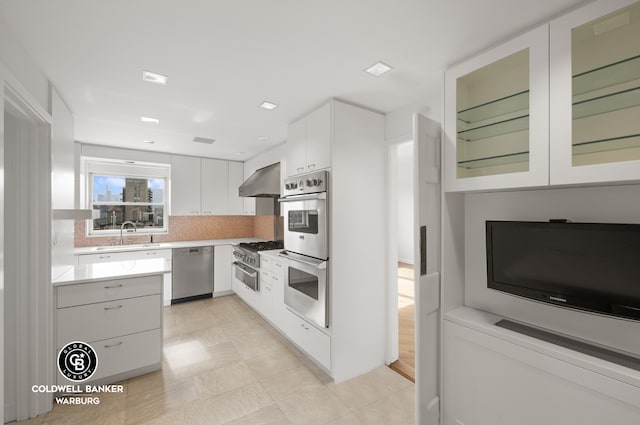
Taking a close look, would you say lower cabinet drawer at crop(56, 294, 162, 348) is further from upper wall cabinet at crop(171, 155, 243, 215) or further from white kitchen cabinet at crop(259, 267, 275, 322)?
upper wall cabinet at crop(171, 155, 243, 215)

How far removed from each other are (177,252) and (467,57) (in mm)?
4459

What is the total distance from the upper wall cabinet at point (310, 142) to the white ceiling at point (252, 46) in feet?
0.48

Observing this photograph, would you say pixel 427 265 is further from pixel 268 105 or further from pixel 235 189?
pixel 235 189

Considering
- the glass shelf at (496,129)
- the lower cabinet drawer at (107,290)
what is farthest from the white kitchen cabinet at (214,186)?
the glass shelf at (496,129)

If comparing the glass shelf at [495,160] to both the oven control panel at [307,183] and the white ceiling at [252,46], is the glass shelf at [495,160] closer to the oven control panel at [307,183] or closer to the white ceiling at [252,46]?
the white ceiling at [252,46]

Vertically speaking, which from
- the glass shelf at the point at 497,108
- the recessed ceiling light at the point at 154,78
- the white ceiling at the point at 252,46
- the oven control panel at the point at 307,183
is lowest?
the oven control panel at the point at 307,183

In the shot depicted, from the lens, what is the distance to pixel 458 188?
1.76m

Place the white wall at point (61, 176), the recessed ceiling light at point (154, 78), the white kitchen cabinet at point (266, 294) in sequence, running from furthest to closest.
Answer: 1. the white kitchen cabinet at point (266, 294)
2. the white wall at point (61, 176)
3. the recessed ceiling light at point (154, 78)

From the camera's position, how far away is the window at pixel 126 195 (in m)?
4.36

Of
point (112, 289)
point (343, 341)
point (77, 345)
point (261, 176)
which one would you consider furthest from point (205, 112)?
point (343, 341)

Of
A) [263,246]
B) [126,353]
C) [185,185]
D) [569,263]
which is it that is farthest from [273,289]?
[569,263]

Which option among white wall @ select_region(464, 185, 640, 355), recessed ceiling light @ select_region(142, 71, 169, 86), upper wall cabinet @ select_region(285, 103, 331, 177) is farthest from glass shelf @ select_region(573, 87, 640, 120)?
recessed ceiling light @ select_region(142, 71, 169, 86)

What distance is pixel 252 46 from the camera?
5.47 feet

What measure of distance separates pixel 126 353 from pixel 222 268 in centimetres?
240
